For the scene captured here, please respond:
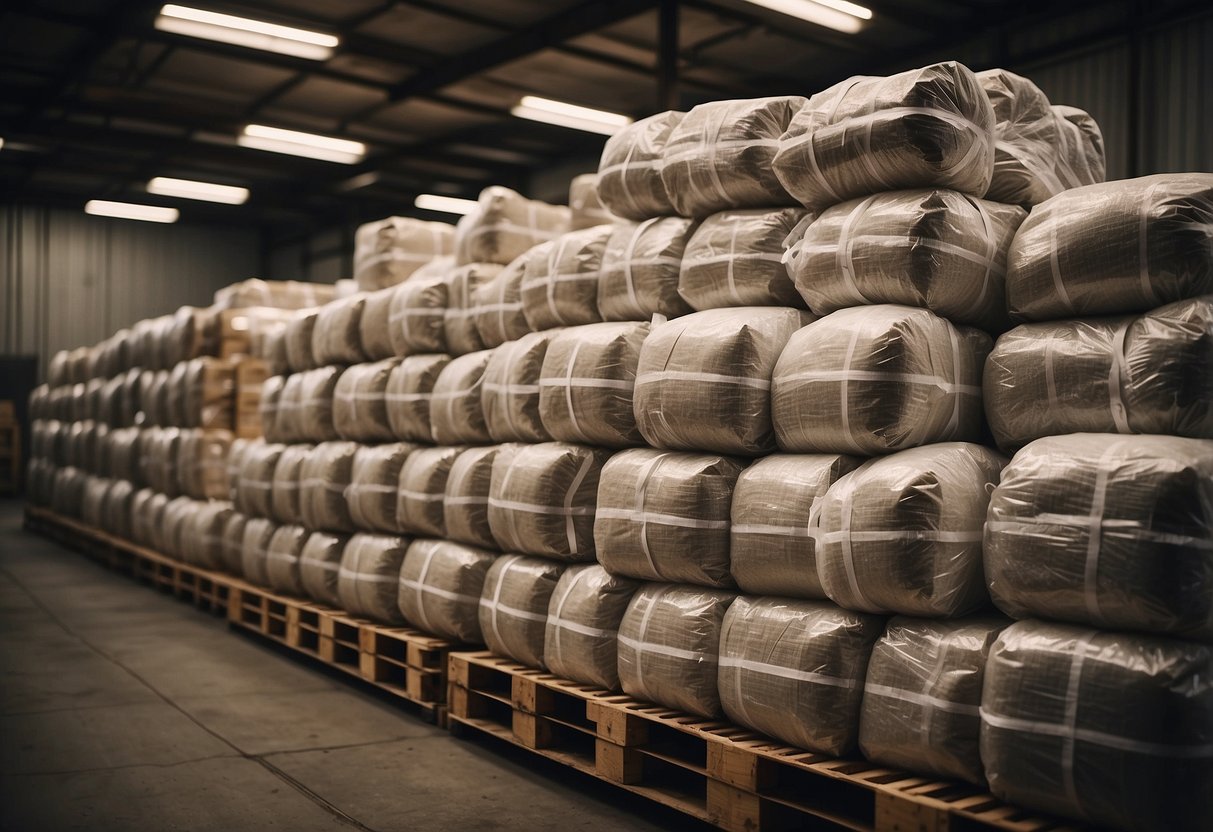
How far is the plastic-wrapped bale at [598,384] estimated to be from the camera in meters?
4.43

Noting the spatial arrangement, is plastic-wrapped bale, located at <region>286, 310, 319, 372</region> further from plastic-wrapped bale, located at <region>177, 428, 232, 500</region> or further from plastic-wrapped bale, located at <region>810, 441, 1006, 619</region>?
plastic-wrapped bale, located at <region>810, 441, 1006, 619</region>

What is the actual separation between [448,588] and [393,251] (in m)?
2.76

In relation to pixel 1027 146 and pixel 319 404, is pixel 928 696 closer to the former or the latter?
pixel 1027 146

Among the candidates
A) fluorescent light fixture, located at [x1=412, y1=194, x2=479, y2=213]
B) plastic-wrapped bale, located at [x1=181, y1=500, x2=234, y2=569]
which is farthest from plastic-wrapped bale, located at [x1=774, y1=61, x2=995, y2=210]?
fluorescent light fixture, located at [x1=412, y1=194, x2=479, y2=213]

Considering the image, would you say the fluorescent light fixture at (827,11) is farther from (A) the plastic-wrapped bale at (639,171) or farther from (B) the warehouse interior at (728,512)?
(A) the plastic-wrapped bale at (639,171)

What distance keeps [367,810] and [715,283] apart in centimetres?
243

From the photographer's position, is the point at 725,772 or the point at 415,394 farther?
the point at 415,394

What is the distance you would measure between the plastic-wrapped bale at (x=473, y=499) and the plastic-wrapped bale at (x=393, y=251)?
7.35 ft

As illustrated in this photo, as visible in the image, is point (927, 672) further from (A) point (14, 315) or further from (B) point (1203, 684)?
Answer: (A) point (14, 315)

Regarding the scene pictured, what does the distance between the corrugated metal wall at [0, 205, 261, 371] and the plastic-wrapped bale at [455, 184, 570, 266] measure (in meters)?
18.1

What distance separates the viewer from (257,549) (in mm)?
7621

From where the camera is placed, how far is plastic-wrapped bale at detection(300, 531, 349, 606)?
6.65m

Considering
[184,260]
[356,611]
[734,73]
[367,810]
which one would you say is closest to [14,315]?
[184,260]

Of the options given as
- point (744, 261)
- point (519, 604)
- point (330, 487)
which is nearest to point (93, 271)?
point (330, 487)
